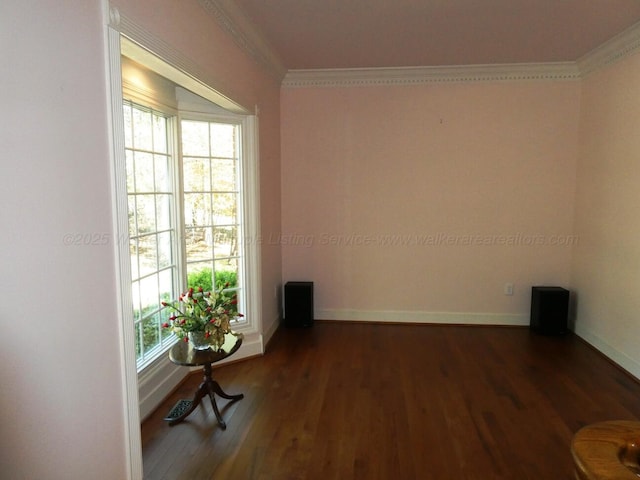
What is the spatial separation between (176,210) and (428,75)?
Result: 314 cm

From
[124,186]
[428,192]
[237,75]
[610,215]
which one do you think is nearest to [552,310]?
[610,215]

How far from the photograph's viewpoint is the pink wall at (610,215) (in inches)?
142

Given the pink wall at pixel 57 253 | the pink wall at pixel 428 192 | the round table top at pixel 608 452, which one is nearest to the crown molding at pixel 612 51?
the pink wall at pixel 428 192

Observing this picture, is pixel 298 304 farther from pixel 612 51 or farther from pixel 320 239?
pixel 612 51

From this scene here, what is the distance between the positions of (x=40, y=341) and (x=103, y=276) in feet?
1.18

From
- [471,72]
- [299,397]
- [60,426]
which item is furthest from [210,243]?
[471,72]

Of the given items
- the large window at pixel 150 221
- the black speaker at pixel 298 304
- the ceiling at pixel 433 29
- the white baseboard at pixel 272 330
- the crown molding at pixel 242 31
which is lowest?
the white baseboard at pixel 272 330

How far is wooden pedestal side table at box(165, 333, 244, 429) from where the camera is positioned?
2703mm

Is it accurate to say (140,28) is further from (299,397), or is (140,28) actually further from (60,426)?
(299,397)

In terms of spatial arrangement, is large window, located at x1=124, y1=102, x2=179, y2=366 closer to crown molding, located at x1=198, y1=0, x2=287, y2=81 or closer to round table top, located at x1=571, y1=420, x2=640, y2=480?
crown molding, located at x1=198, y1=0, x2=287, y2=81

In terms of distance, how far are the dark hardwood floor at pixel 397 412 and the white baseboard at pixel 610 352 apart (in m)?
0.08

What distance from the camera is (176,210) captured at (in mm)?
3363

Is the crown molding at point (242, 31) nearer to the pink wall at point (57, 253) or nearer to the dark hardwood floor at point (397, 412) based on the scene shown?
the pink wall at point (57, 253)

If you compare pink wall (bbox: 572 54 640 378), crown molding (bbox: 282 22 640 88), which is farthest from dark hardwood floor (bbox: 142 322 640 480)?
crown molding (bbox: 282 22 640 88)
